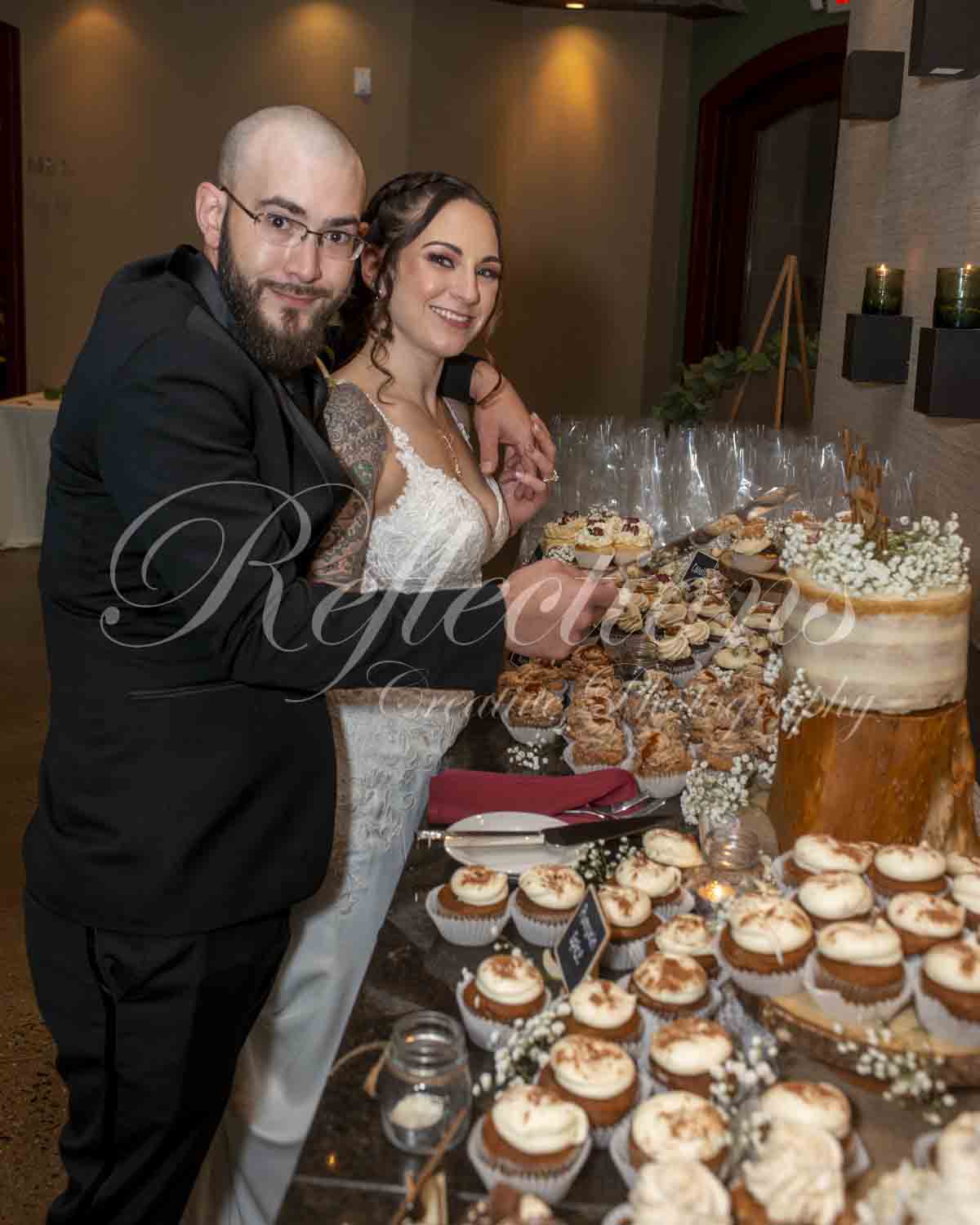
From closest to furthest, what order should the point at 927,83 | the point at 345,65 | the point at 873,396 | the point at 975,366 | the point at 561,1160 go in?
the point at 561,1160 → the point at 975,366 → the point at 927,83 → the point at 873,396 → the point at 345,65

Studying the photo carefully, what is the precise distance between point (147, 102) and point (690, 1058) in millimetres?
9173

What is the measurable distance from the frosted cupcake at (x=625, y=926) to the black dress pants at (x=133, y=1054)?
23.6 inches

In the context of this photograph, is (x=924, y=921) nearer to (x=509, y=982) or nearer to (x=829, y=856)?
(x=829, y=856)

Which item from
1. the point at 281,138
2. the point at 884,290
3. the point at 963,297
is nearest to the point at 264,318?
the point at 281,138

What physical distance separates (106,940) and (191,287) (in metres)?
0.91

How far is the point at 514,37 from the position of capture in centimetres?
862

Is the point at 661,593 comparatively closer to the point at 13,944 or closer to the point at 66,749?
the point at 66,749

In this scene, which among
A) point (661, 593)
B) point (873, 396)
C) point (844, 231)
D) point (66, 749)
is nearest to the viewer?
point (66, 749)

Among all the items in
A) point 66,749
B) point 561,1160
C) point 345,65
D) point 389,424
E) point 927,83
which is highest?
point 345,65

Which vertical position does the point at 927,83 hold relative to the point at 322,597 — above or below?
above

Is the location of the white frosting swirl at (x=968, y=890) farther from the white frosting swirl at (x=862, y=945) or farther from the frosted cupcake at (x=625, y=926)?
the frosted cupcake at (x=625, y=926)

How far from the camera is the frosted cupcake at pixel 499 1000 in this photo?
131cm

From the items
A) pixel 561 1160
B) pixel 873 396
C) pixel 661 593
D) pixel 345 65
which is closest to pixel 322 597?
pixel 561 1160

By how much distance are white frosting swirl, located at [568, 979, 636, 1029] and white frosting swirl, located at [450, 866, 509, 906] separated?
0.75 feet
